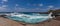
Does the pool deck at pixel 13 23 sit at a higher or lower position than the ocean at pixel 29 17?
lower

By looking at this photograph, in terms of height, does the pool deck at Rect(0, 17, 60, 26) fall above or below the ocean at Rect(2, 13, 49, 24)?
below

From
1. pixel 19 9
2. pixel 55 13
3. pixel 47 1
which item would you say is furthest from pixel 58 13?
pixel 19 9

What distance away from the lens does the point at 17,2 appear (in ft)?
4.50

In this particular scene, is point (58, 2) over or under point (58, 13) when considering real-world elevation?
over

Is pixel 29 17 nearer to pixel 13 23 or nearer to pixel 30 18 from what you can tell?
pixel 30 18

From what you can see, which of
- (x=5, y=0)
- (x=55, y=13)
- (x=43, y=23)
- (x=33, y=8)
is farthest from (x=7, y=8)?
(x=55, y=13)

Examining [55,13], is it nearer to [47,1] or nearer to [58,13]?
[58,13]

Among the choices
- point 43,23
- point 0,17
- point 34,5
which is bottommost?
point 43,23

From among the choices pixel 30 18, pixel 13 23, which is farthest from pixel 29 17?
pixel 13 23

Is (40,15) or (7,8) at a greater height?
(7,8)

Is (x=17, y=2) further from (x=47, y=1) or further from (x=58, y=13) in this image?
(x=58, y=13)

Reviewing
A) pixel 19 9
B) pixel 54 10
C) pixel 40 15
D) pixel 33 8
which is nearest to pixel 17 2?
pixel 19 9

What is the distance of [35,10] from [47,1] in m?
0.17

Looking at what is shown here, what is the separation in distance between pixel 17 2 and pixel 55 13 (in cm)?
44
